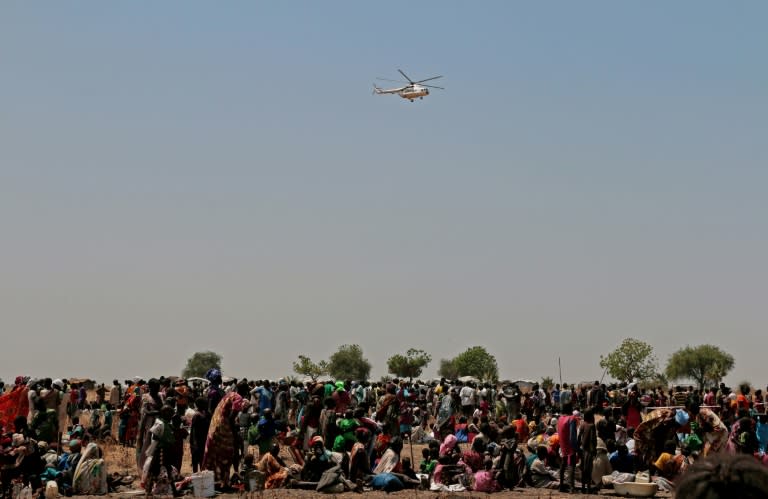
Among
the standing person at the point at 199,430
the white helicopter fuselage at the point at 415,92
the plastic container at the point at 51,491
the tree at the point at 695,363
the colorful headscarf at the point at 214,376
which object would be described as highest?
the white helicopter fuselage at the point at 415,92

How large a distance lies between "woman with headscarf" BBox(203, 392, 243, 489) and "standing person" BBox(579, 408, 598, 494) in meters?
5.00

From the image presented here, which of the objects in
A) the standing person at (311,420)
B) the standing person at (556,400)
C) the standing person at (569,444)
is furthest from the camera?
the standing person at (556,400)

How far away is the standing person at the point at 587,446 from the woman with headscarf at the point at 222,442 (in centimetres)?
500

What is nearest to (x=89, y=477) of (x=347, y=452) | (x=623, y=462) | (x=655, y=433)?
(x=347, y=452)

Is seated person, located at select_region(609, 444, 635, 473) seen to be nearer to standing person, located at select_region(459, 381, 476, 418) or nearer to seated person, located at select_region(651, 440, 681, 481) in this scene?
seated person, located at select_region(651, 440, 681, 481)

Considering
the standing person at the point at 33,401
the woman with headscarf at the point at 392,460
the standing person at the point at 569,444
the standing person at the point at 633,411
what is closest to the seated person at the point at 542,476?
the standing person at the point at 569,444

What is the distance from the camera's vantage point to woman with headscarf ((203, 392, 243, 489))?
573 inches

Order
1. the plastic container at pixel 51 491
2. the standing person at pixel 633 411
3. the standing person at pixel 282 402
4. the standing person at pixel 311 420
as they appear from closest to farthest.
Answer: the plastic container at pixel 51 491 < the standing person at pixel 311 420 < the standing person at pixel 633 411 < the standing person at pixel 282 402

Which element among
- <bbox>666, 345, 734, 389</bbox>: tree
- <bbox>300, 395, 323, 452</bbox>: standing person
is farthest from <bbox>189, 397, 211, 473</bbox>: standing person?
<bbox>666, 345, 734, 389</bbox>: tree

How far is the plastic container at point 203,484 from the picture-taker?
14.0 m

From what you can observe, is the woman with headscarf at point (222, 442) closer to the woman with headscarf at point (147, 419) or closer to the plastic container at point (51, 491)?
the woman with headscarf at point (147, 419)

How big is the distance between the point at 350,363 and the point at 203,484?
81.6 m

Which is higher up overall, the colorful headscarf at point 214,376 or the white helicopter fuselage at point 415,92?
the white helicopter fuselage at point 415,92

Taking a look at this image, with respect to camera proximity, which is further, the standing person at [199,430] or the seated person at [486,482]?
the standing person at [199,430]
